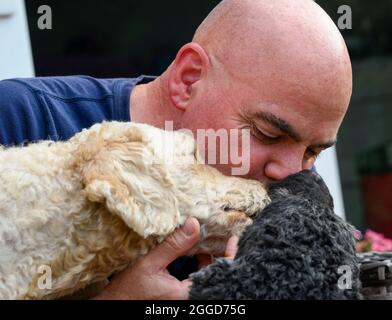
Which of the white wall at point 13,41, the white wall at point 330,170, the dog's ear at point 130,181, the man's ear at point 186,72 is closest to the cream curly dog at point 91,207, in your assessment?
the dog's ear at point 130,181

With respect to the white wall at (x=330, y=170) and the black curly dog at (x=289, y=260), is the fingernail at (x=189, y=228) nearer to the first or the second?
the black curly dog at (x=289, y=260)

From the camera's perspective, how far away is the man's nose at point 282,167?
264 cm

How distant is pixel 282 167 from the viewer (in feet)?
8.71

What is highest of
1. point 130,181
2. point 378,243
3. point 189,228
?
point 130,181

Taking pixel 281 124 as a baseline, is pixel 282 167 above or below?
below

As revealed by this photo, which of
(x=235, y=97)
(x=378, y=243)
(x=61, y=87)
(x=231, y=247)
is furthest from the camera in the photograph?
(x=378, y=243)

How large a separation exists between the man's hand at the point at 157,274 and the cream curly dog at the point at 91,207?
0.02m

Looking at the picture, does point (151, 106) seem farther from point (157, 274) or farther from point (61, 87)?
point (157, 274)

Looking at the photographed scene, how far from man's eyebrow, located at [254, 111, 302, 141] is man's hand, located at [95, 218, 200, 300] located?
0.45 m

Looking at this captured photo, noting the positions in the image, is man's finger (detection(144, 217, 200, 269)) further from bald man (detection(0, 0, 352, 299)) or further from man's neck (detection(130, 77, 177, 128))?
man's neck (detection(130, 77, 177, 128))

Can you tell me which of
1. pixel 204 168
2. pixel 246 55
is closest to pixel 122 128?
pixel 204 168

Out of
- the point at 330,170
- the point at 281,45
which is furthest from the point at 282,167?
the point at 330,170

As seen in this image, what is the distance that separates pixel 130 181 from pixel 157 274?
30cm

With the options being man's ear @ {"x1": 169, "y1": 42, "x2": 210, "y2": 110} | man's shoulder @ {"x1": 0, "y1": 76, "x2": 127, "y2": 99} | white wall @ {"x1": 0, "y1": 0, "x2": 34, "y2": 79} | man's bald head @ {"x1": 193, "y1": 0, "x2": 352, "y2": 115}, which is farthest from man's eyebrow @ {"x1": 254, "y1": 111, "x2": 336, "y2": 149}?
white wall @ {"x1": 0, "y1": 0, "x2": 34, "y2": 79}
